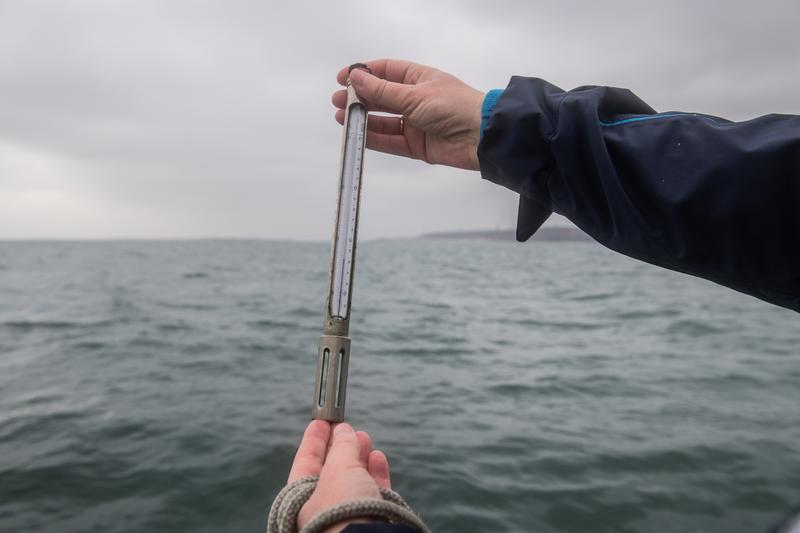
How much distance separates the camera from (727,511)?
473cm

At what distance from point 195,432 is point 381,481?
5.32 metres

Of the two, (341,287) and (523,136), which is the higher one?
(523,136)

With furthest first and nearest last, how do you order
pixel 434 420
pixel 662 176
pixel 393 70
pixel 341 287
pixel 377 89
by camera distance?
1. pixel 434 420
2. pixel 393 70
3. pixel 377 89
4. pixel 341 287
5. pixel 662 176

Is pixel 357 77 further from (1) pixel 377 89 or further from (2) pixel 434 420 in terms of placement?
(2) pixel 434 420

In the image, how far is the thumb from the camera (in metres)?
2.07

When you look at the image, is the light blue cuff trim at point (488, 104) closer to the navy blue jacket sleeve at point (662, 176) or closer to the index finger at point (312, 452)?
the navy blue jacket sleeve at point (662, 176)

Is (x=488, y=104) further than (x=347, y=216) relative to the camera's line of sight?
No

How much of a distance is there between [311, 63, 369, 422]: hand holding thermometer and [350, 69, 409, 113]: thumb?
0.05 m

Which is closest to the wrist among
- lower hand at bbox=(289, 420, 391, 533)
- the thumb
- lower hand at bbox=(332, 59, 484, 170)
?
lower hand at bbox=(289, 420, 391, 533)

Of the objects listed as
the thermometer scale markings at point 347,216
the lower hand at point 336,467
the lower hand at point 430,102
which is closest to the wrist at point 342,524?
the lower hand at point 336,467

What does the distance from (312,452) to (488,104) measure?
49.0 inches

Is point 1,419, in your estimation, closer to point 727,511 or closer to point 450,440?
point 450,440

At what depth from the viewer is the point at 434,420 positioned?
6.89 meters

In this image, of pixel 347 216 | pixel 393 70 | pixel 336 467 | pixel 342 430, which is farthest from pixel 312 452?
pixel 393 70
